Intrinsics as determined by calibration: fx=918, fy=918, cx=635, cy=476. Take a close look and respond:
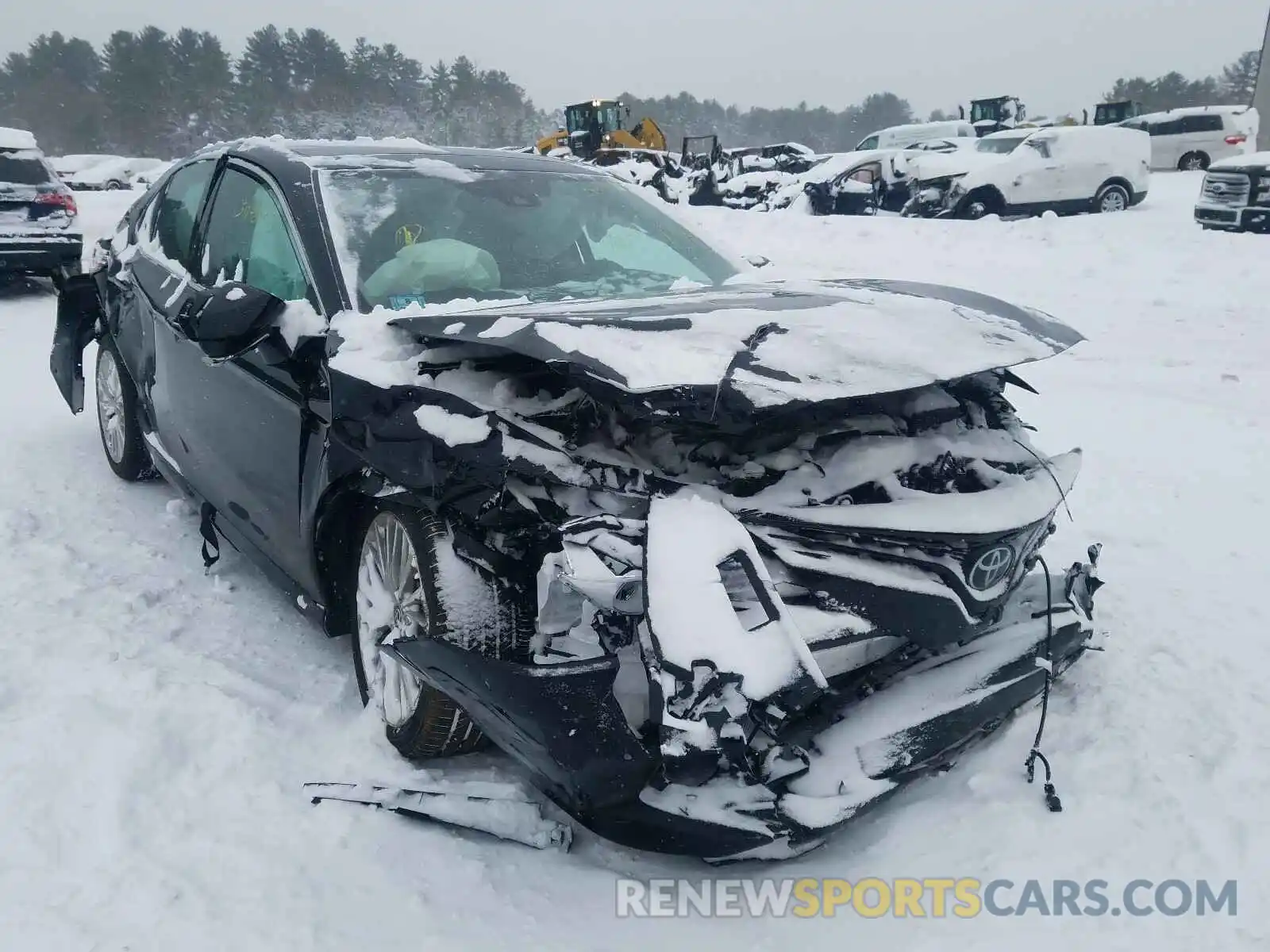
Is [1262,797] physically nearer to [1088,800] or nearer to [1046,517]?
[1088,800]

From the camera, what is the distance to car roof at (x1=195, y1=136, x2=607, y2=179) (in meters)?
3.22

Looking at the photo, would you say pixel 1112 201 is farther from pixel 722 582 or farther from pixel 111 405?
pixel 722 582

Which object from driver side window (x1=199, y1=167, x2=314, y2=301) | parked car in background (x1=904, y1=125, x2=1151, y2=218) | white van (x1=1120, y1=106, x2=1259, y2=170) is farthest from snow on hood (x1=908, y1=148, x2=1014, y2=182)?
driver side window (x1=199, y1=167, x2=314, y2=301)

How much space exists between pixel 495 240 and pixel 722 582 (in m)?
1.78

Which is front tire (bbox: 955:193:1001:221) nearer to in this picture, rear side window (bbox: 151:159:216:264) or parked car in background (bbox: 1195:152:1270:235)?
parked car in background (bbox: 1195:152:1270:235)

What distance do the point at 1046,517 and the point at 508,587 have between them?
1.35 metres

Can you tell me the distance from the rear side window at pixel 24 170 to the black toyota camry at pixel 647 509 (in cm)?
911

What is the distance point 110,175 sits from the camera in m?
36.0

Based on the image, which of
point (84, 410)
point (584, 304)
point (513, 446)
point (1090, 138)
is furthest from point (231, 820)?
point (1090, 138)

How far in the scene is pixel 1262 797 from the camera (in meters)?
2.25

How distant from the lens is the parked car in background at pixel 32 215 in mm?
9938

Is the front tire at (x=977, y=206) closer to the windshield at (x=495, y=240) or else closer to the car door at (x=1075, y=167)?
the car door at (x=1075, y=167)

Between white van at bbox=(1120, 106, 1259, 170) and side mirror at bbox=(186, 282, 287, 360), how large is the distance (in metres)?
25.9

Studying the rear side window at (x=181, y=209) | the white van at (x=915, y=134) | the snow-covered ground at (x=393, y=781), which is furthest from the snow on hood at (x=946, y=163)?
the rear side window at (x=181, y=209)
